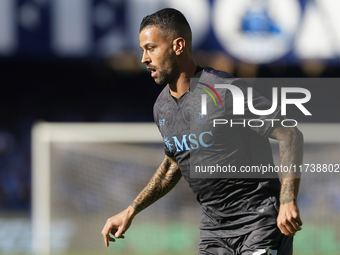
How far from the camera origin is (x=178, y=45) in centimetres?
271

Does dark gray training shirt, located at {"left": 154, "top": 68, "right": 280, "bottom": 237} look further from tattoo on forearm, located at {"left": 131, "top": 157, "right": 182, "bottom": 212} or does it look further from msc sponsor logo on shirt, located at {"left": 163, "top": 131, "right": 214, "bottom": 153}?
tattoo on forearm, located at {"left": 131, "top": 157, "right": 182, "bottom": 212}

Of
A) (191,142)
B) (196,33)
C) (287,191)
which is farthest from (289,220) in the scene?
(196,33)

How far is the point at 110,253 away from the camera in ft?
20.8

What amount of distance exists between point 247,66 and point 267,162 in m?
8.38

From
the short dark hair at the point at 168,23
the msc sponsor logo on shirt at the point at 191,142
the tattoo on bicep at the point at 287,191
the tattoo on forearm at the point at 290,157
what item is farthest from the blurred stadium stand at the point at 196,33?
the tattoo on bicep at the point at 287,191

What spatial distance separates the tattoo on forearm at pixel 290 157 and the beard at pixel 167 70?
717 millimetres

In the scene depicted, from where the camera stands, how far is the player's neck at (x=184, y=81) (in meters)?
2.74

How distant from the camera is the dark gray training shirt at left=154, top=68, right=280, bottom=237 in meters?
2.47

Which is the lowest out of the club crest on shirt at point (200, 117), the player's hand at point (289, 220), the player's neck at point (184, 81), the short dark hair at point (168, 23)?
the player's hand at point (289, 220)

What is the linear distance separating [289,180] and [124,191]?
4.36m

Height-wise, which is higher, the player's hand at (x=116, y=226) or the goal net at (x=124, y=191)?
the goal net at (x=124, y=191)

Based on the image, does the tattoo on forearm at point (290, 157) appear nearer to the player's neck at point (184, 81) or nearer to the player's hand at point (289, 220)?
the player's hand at point (289, 220)

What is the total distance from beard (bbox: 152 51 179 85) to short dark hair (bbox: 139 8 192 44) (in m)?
0.15

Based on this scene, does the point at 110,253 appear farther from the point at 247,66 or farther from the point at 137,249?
the point at 247,66
